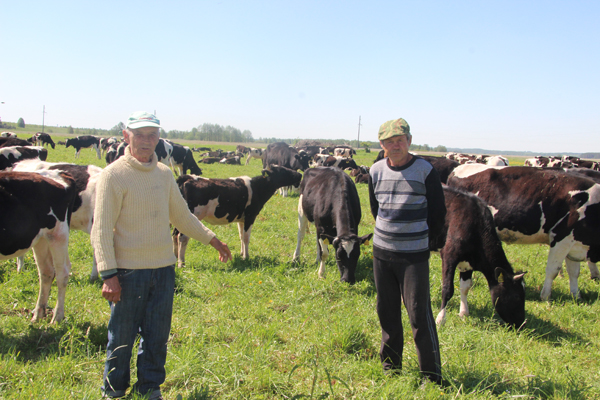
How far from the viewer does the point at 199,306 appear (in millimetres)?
5359

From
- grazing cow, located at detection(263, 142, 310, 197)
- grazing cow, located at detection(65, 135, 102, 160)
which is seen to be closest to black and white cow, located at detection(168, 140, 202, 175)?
grazing cow, located at detection(263, 142, 310, 197)

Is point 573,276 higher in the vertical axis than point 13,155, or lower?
lower

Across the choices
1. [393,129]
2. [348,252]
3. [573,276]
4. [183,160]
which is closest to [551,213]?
[573,276]

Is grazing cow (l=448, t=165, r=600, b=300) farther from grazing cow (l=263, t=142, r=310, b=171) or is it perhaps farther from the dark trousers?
grazing cow (l=263, t=142, r=310, b=171)

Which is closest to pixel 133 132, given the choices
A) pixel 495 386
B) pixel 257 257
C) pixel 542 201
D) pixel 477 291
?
pixel 495 386

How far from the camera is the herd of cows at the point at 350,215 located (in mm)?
4578

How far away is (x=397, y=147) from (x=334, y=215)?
357 centimetres

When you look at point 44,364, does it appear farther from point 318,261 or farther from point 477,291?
point 477,291

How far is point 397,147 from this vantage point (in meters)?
3.33

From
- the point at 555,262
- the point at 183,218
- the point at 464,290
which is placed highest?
the point at 183,218

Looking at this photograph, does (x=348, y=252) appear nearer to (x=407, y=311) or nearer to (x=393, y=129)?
(x=407, y=311)

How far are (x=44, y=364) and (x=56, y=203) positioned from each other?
1926 mm

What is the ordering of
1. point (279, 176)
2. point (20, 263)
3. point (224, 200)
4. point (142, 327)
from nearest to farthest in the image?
1. point (142, 327)
2. point (20, 263)
3. point (224, 200)
4. point (279, 176)

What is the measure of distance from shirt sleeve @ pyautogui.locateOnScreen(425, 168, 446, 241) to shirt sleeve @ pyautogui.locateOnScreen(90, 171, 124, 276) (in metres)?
2.60
